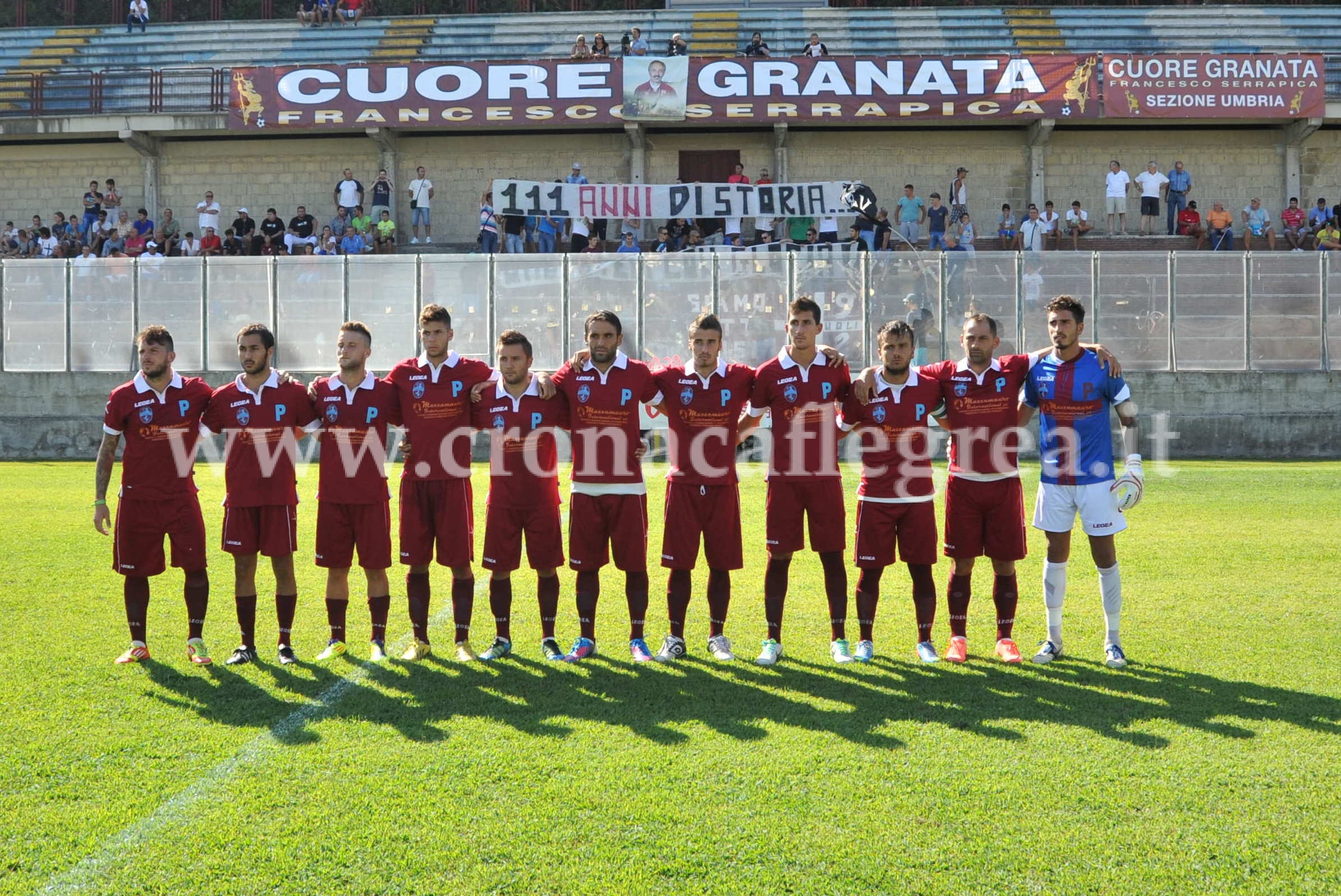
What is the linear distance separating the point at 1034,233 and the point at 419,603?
64.3 ft

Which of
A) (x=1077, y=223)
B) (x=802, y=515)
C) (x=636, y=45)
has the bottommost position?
(x=802, y=515)

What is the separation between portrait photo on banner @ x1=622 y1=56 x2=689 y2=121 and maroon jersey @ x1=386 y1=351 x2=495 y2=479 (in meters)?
19.7

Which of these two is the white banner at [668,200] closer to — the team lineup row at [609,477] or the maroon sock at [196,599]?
the team lineup row at [609,477]

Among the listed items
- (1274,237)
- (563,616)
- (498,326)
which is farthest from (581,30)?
(563,616)

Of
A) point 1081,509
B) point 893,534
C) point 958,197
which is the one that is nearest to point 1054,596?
point 1081,509

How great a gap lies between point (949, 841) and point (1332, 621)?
4566 millimetres

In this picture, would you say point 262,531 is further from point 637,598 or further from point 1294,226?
point 1294,226

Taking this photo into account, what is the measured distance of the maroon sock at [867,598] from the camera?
6707mm

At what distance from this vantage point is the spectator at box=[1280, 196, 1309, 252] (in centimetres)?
2488

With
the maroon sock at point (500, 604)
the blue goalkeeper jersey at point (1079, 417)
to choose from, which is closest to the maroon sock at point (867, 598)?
the blue goalkeeper jersey at point (1079, 417)

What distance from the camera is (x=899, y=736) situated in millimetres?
5207

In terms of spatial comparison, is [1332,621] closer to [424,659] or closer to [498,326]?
→ [424,659]

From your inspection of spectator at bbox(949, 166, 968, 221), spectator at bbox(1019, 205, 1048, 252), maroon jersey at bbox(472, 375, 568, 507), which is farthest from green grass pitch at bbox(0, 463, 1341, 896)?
spectator at bbox(949, 166, 968, 221)

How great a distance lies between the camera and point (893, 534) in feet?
22.1
